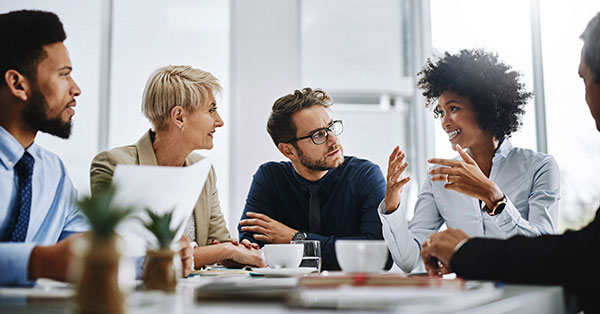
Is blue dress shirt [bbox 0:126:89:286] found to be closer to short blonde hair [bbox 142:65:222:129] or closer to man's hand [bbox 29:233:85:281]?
man's hand [bbox 29:233:85:281]

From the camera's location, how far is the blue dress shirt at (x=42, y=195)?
4.60 feet

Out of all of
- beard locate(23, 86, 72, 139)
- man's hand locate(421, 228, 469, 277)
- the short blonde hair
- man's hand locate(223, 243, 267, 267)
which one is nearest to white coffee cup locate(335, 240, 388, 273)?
man's hand locate(421, 228, 469, 277)

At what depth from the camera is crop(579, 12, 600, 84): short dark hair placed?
51.9 inches

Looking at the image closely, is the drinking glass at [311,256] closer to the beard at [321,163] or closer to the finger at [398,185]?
the finger at [398,185]

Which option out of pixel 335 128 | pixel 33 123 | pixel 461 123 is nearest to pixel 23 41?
pixel 33 123

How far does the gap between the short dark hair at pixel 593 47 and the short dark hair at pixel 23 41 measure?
150 cm

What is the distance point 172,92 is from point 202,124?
0.20m

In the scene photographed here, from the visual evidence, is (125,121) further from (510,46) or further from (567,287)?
(567,287)

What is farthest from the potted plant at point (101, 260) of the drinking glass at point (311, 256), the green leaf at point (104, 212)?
the drinking glass at point (311, 256)

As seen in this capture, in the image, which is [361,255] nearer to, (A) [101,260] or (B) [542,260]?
(B) [542,260]

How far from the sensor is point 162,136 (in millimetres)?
2471

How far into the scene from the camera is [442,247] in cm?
118

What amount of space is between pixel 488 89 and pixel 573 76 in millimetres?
1645

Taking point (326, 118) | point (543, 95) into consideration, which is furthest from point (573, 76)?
point (326, 118)
